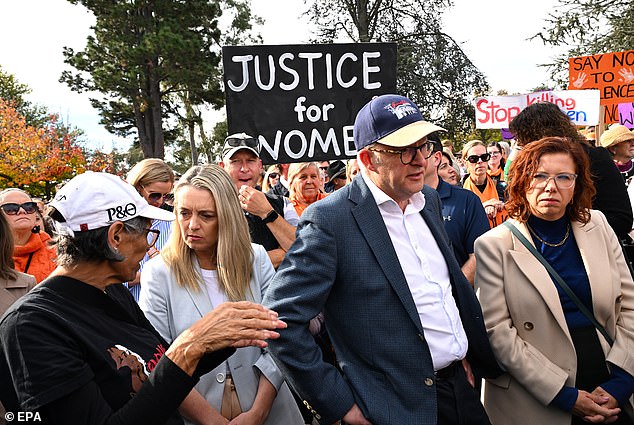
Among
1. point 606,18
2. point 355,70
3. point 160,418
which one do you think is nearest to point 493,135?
point 606,18

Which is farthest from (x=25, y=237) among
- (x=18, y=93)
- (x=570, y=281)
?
(x=18, y=93)

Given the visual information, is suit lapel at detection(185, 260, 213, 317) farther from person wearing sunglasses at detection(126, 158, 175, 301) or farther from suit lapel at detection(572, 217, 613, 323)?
suit lapel at detection(572, 217, 613, 323)

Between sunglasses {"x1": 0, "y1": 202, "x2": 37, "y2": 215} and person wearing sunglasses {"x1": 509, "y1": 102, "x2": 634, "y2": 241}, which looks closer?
person wearing sunglasses {"x1": 509, "y1": 102, "x2": 634, "y2": 241}

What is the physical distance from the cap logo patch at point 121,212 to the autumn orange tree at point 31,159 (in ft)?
93.1

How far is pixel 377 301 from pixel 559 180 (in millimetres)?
1245

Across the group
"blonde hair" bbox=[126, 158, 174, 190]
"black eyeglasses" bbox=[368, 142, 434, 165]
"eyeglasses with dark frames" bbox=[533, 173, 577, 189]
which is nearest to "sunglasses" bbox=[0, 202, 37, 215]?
"blonde hair" bbox=[126, 158, 174, 190]

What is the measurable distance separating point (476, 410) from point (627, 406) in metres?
0.94

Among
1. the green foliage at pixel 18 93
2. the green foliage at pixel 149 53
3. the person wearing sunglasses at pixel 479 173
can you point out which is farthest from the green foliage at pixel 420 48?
the green foliage at pixel 18 93

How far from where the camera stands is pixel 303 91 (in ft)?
12.9

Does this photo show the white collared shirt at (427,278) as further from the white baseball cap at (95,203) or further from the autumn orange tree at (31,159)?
the autumn orange tree at (31,159)

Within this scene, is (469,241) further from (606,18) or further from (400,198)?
(606,18)

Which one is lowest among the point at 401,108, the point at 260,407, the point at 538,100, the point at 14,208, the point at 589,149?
the point at 260,407

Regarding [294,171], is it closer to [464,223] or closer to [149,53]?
[464,223]

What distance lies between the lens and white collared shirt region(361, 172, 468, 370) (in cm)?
244
